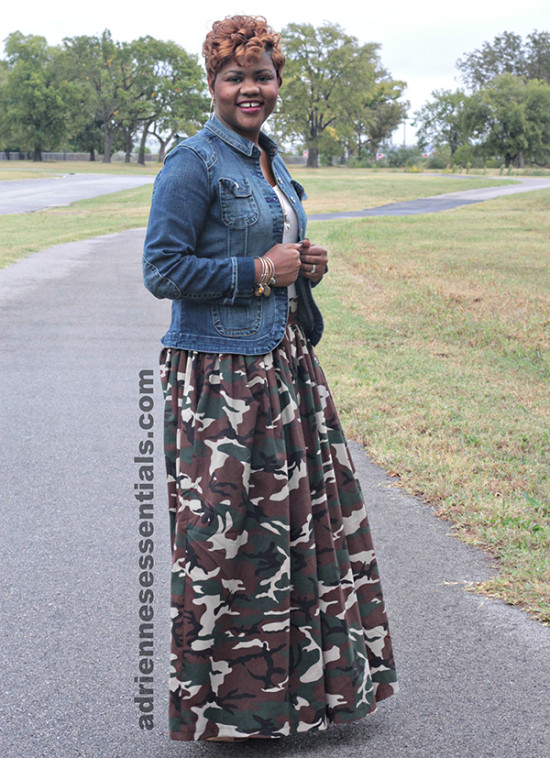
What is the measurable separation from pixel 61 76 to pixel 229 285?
8628 cm

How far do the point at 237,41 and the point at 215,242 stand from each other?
55 centimetres

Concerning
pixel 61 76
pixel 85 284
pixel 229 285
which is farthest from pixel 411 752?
pixel 61 76

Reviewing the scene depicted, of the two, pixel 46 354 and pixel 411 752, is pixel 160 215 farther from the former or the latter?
pixel 46 354

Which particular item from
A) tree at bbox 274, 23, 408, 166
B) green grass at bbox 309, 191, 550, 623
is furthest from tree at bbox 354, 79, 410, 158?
green grass at bbox 309, 191, 550, 623

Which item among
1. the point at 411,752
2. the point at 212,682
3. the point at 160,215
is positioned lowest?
the point at 411,752

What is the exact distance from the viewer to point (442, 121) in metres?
70.2

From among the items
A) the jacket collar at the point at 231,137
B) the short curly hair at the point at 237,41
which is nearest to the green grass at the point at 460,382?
the jacket collar at the point at 231,137

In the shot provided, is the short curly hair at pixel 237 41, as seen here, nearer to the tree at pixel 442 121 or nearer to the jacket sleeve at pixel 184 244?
the jacket sleeve at pixel 184 244

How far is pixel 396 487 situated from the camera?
4984 millimetres

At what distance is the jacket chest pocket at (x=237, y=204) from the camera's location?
2502 millimetres

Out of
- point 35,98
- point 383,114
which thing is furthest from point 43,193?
point 383,114

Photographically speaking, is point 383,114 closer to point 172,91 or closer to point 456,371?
point 172,91

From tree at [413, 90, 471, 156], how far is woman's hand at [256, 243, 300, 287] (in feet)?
219

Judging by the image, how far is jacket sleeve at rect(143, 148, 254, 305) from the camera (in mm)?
2455
